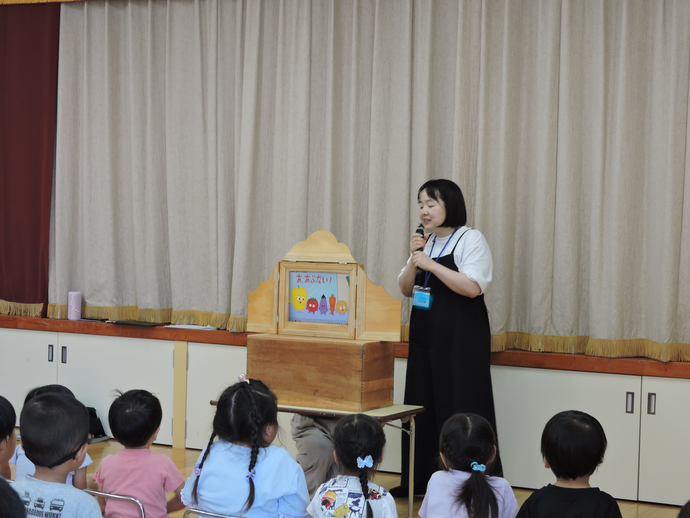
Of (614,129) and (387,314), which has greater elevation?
(614,129)

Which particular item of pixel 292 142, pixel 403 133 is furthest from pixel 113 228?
pixel 403 133

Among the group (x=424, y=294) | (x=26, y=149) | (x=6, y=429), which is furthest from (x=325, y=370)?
(x=26, y=149)

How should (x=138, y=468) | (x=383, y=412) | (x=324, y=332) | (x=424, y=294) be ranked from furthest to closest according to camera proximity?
(x=424, y=294) < (x=324, y=332) < (x=383, y=412) < (x=138, y=468)

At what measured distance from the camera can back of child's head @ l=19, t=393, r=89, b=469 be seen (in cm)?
179

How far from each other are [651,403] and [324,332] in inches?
61.8

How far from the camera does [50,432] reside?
70.4 inches

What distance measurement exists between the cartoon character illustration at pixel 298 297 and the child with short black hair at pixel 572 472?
4.20ft

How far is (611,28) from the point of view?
357cm

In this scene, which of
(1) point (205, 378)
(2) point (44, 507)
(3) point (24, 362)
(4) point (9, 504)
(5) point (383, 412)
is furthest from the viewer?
(3) point (24, 362)

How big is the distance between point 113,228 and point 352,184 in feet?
5.07

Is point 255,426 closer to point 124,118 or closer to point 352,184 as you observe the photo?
point 352,184

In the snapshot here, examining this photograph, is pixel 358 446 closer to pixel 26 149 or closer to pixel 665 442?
pixel 665 442

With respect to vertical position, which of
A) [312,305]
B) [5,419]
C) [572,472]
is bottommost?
[572,472]

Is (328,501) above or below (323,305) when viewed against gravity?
below
